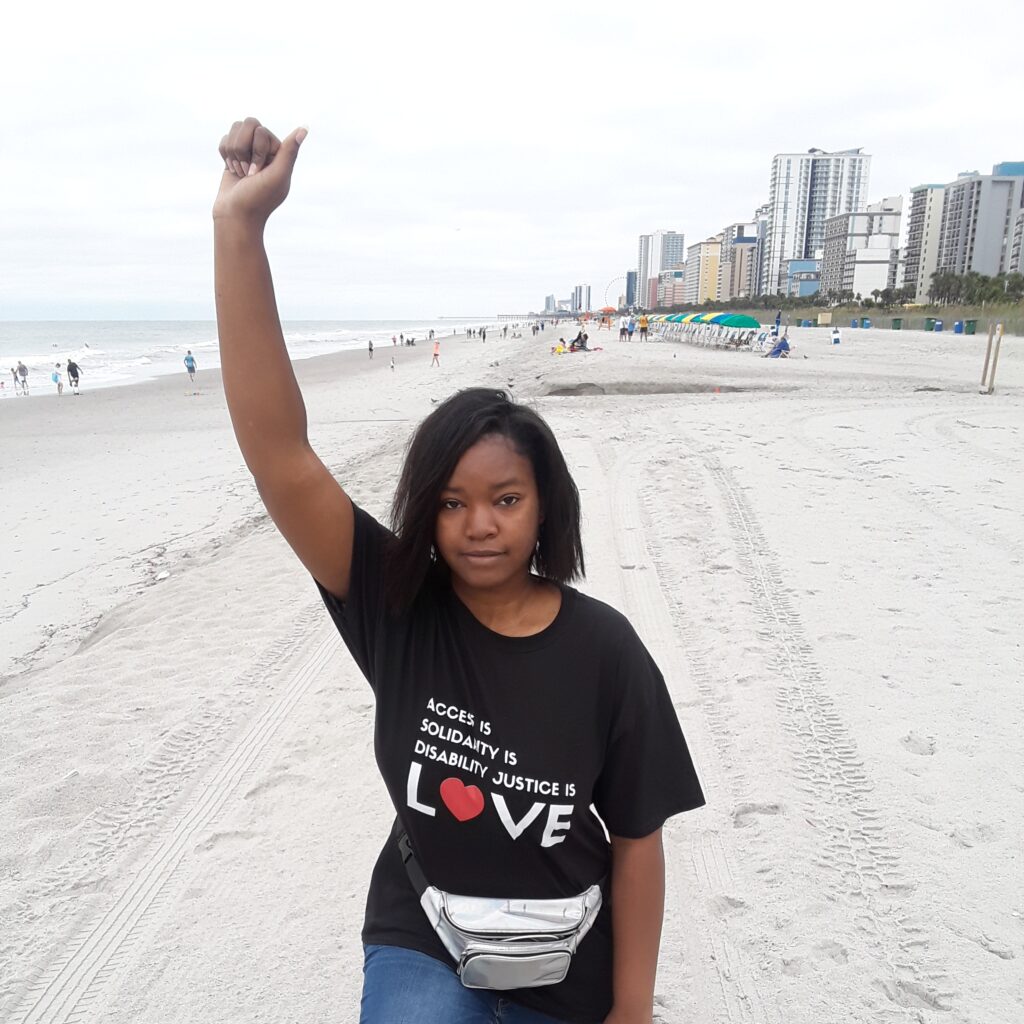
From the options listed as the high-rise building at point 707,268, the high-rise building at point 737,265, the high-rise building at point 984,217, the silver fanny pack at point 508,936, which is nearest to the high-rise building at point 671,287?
the high-rise building at point 707,268

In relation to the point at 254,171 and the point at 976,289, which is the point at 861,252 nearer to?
the point at 976,289

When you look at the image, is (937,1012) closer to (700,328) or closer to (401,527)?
(401,527)

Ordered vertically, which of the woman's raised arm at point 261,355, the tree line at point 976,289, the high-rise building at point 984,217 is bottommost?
the woman's raised arm at point 261,355

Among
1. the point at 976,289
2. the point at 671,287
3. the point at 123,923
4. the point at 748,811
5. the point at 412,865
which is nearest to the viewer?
the point at 412,865

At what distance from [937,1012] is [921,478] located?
652 cm

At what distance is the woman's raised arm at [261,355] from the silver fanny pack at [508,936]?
671 mm

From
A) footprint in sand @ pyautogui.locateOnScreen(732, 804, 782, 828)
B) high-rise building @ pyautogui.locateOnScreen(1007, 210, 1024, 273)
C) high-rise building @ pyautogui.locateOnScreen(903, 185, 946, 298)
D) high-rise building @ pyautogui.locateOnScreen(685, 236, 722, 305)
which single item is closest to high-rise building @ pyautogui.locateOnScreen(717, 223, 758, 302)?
high-rise building @ pyautogui.locateOnScreen(685, 236, 722, 305)

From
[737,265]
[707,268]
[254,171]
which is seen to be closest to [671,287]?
[707,268]

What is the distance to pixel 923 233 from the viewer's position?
11775 cm

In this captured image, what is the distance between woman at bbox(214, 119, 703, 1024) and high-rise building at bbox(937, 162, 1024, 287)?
124 m

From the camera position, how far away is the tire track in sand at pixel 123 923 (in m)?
2.21

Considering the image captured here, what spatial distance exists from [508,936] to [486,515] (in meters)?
0.71

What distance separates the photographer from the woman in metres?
1.27

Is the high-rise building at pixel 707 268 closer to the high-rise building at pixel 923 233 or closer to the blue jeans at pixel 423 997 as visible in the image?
the high-rise building at pixel 923 233
